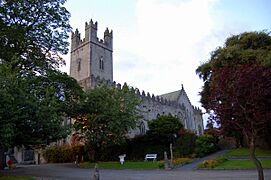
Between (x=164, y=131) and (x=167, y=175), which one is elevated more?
(x=164, y=131)

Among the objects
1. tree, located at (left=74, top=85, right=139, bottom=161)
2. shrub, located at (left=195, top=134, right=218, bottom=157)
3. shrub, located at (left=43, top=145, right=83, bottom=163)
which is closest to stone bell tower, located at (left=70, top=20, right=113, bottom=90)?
shrub, located at (left=43, top=145, right=83, bottom=163)

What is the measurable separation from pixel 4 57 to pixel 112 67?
121 ft

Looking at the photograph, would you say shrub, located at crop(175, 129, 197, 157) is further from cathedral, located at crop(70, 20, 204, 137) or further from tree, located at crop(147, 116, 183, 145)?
cathedral, located at crop(70, 20, 204, 137)

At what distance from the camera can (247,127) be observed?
34.8ft

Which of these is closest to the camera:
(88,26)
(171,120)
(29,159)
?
(171,120)

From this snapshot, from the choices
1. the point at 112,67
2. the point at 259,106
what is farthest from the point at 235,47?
the point at 112,67

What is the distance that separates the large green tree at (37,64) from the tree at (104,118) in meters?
2.58

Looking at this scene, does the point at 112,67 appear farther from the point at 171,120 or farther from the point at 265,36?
the point at 265,36

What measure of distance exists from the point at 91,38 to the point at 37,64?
108ft

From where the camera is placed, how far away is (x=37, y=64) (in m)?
21.7

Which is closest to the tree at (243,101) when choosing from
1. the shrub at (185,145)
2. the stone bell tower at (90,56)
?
the shrub at (185,145)

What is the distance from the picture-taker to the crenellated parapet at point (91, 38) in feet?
177

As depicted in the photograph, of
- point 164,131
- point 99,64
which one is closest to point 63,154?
point 164,131

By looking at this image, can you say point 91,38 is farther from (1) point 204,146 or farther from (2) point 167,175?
(2) point 167,175
